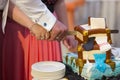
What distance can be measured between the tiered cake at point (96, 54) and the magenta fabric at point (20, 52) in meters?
0.46

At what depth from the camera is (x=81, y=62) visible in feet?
3.26

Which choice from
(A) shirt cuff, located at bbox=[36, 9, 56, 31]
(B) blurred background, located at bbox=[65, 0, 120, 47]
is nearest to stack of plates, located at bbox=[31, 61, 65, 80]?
(A) shirt cuff, located at bbox=[36, 9, 56, 31]

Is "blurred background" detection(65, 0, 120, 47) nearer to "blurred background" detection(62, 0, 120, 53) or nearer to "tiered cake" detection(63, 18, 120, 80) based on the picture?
"blurred background" detection(62, 0, 120, 53)

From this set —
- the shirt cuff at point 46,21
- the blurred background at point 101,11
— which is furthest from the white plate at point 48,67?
the blurred background at point 101,11

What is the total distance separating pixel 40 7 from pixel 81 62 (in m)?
0.29

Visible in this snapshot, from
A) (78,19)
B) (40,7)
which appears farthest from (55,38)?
(78,19)

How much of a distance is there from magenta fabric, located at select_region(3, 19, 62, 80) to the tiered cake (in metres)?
0.46

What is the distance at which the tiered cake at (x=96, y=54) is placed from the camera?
0.96 m

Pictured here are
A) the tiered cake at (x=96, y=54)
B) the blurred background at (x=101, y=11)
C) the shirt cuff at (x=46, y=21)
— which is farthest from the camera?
the blurred background at (x=101, y=11)

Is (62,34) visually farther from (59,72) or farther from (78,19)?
(78,19)

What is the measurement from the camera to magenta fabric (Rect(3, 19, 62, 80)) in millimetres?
1374

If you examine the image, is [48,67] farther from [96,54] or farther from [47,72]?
[96,54]

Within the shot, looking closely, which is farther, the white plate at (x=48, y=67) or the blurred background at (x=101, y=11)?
the blurred background at (x=101, y=11)

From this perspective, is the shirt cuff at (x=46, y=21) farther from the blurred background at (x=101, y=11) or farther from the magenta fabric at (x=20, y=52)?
the blurred background at (x=101, y=11)
